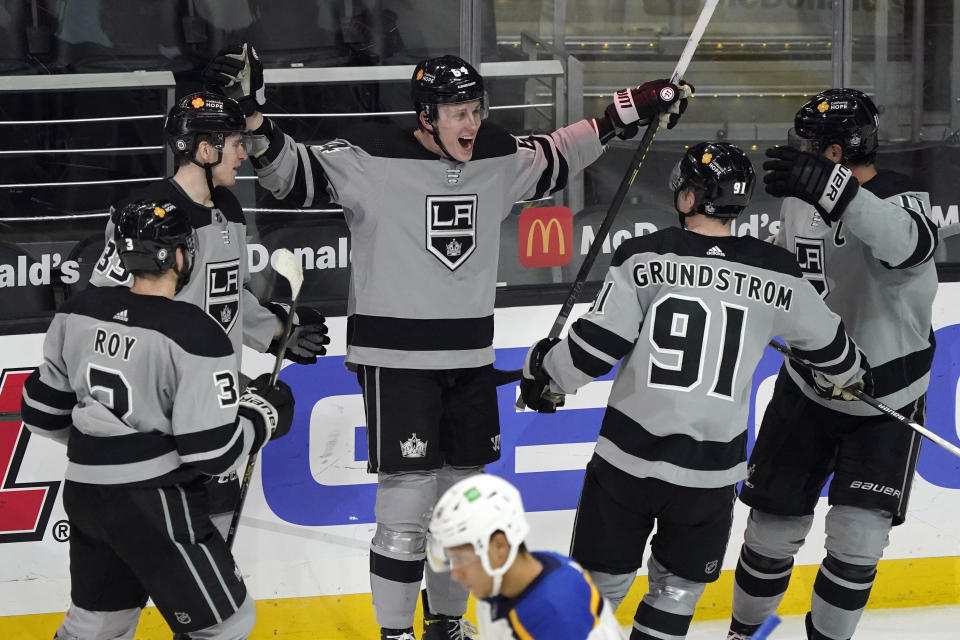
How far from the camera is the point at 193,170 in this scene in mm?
2988

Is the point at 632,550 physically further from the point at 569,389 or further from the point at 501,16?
the point at 501,16

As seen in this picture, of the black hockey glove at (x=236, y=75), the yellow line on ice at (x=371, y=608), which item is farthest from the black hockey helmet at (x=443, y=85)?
the yellow line on ice at (x=371, y=608)

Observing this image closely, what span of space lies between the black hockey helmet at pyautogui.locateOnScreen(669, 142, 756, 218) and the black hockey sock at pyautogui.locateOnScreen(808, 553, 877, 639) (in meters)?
1.04

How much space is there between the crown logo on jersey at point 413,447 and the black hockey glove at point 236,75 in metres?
0.93

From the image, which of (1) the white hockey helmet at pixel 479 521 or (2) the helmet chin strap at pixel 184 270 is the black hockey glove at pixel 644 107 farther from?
(1) the white hockey helmet at pixel 479 521

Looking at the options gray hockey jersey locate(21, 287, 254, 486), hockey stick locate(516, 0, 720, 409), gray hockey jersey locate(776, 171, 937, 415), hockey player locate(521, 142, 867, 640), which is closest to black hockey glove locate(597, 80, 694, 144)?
hockey stick locate(516, 0, 720, 409)

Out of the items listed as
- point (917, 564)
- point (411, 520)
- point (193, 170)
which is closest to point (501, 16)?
point (193, 170)

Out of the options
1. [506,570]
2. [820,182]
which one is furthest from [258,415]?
[820,182]

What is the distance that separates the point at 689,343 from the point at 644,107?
3.18ft

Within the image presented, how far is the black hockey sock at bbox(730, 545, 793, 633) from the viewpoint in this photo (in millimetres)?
3314

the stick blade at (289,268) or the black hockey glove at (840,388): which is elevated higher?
the stick blade at (289,268)

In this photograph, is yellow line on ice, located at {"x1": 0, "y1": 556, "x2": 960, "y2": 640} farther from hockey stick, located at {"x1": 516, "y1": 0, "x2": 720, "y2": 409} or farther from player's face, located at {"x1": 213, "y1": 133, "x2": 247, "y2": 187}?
player's face, located at {"x1": 213, "y1": 133, "x2": 247, "y2": 187}

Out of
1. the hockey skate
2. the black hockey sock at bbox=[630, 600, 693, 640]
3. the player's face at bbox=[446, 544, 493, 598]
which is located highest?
the player's face at bbox=[446, 544, 493, 598]

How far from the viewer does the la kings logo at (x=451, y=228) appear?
3.14m
